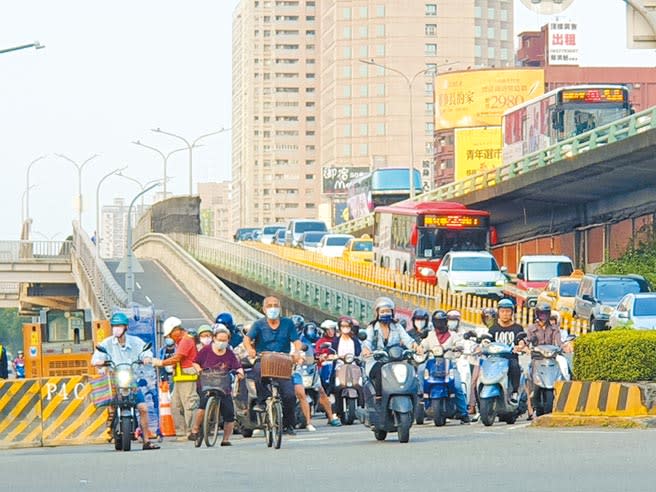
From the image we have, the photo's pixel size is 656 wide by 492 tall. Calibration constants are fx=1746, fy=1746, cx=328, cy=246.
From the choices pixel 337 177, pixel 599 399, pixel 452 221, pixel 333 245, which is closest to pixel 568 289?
pixel 452 221

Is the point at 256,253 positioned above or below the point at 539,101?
below

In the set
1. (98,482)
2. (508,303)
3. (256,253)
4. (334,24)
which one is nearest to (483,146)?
(256,253)

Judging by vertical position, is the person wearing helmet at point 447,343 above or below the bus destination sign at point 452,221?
below

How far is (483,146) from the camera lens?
386ft

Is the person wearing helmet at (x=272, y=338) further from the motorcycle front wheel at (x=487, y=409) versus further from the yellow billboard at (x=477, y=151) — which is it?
the yellow billboard at (x=477, y=151)

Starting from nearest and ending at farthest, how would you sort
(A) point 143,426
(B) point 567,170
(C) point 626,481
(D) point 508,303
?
(C) point 626,481 → (A) point 143,426 → (D) point 508,303 → (B) point 567,170

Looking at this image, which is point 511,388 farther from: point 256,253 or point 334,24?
point 334,24

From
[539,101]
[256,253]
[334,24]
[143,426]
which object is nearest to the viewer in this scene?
[143,426]

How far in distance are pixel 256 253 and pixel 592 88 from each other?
54.1ft

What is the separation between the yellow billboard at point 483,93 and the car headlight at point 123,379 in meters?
102

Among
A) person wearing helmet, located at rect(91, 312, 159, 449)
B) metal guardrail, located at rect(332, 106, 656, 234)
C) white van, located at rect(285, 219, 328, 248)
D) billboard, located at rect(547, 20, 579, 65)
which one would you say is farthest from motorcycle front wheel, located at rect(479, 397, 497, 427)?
billboard, located at rect(547, 20, 579, 65)

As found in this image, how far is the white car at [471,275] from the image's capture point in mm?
49375

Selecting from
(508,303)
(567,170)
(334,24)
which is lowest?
(508,303)

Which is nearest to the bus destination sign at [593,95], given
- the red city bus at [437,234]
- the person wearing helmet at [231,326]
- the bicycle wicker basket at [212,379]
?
the red city bus at [437,234]
